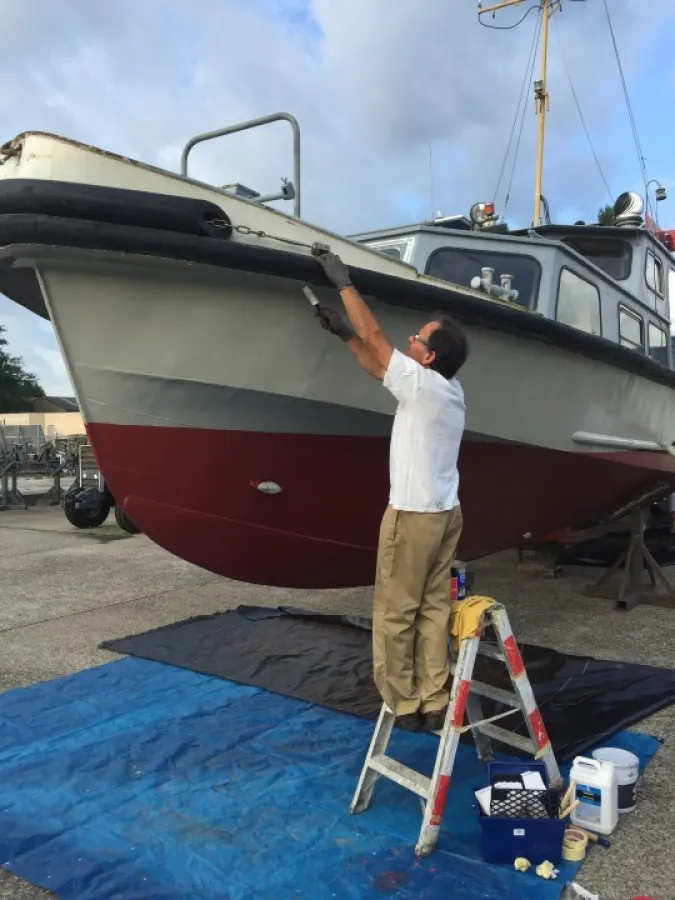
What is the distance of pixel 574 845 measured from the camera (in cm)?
232

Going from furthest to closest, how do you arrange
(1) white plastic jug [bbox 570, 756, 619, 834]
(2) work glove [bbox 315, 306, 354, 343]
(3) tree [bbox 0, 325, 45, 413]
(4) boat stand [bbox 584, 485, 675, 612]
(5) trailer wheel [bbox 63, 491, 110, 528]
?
(3) tree [bbox 0, 325, 45, 413]
(5) trailer wheel [bbox 63, 491, 110, 528]
(4) boat stand [bbox 584, 485, 675, 612]
(2) work glove [bbox 315, 306, 354, 343]
(1) white plastic jug [bbox 570, 756, 619, 834]

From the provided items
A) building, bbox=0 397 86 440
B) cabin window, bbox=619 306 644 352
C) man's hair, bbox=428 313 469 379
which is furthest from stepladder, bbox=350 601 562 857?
building, bbox=0 397 86 440

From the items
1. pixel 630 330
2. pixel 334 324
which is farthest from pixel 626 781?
pixel 630 330

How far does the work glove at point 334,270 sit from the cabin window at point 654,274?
4002mm

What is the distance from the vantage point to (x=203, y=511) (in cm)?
379

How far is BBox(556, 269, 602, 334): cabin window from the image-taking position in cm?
475

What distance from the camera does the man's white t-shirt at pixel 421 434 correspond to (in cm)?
253

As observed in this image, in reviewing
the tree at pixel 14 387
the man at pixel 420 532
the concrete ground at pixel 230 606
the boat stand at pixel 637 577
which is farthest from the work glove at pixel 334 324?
the tree at pixel 14 387

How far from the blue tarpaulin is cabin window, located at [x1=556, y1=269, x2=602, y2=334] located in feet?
8.56

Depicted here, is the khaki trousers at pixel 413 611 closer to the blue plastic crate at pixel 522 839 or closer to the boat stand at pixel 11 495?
the blue plastic crate at pixel 522 839

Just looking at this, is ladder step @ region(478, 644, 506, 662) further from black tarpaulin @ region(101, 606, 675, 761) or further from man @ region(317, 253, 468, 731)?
black tarpaulin @ region(101, 606, 675, 761)

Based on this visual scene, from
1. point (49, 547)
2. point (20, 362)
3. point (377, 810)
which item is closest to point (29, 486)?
point (49, 547)

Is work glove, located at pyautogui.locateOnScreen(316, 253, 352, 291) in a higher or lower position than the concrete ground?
higher

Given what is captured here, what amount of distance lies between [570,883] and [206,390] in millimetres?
2337
